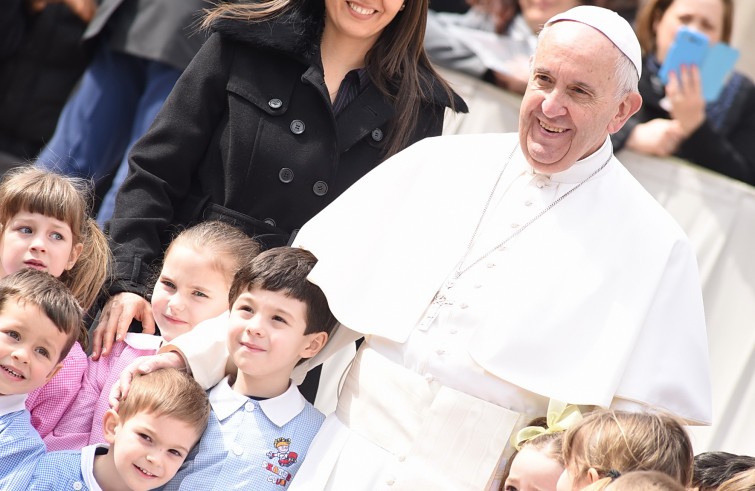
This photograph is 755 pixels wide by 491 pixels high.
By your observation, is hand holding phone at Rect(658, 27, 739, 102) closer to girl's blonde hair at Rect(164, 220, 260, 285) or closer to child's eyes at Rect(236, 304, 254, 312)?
girl's blonde hair at Rect(164, 220, 260, 285)

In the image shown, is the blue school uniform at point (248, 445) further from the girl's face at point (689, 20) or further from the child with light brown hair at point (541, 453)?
the girl's face at point (689, 20)

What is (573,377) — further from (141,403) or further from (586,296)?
(141,403)

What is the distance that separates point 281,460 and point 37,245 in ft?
3.56

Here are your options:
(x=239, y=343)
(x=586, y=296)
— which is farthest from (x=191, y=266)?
(x=586, y=296)

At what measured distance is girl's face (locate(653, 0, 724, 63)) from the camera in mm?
5871

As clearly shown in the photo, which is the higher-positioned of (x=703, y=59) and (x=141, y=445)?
(x=703, y=59)

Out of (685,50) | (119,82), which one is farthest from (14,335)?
(685,50)

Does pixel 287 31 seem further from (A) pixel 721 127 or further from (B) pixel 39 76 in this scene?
(B) pixel 39 76

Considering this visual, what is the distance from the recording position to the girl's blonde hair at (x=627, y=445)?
3053mm

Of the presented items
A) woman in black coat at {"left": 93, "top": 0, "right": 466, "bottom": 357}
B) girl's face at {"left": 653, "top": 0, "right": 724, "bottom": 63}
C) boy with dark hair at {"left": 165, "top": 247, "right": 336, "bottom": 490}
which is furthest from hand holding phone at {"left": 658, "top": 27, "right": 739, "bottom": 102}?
boy with dark hair at {"left": 165, "top": 247, "right": 336, "bottom": 490}

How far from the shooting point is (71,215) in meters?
3.99

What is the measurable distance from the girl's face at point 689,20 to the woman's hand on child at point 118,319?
10.1 feet

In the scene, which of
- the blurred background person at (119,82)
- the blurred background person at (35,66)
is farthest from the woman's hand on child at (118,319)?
the blurred background person at (35,66)

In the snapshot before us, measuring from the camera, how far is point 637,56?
11.5ft
